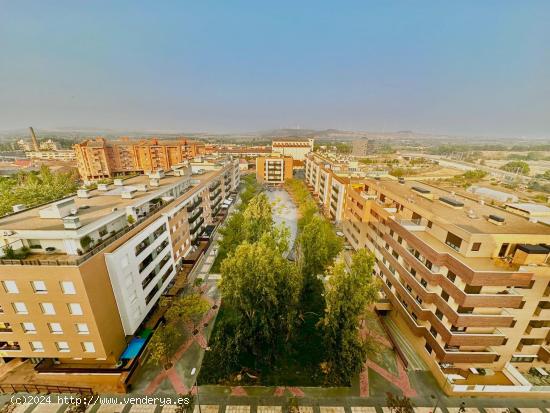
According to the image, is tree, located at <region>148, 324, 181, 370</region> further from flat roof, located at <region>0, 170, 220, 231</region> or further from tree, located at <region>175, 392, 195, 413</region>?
flat roof, located at <region>0, 170, 220, 231</region>

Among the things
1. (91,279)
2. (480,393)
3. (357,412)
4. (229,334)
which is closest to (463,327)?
(480,393)

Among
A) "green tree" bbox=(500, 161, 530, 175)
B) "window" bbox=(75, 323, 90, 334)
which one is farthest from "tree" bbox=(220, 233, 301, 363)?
"green tree" bbox=(500, 161, 530, 175)

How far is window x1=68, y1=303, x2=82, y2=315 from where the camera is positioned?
2227 cm

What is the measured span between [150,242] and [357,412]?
30.9 m

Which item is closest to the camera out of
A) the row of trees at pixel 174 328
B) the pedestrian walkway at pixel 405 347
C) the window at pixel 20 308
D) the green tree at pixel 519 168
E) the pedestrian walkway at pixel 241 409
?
the window at pixel 20 308

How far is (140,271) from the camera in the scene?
1160 inches

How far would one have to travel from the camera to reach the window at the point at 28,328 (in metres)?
23.1

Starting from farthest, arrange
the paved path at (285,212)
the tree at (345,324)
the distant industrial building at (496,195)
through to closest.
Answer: the paved path at (285,212) → the distant industrial building at (496,195) → the tree at (345,324)

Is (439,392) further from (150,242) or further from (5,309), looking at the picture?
(5,309)

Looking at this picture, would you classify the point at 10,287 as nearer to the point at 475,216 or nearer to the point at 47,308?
the point at 47,308

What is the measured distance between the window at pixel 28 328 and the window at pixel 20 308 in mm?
1658

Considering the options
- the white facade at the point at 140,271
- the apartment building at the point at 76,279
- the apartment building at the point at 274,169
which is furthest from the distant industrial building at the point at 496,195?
the apartment building at the point at 274,169

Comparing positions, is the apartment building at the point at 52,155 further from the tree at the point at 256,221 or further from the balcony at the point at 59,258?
the balcony at the point at 59,258

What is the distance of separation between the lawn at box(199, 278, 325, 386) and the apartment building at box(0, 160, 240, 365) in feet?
36.4
